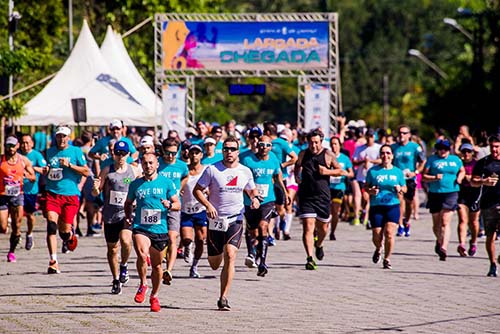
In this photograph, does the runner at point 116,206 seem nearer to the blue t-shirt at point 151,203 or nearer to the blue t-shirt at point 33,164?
the blue t-shirt at point 151,203

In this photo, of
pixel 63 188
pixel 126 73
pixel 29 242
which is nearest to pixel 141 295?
pixel 63 188

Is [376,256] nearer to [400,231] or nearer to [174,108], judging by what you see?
[400,231]

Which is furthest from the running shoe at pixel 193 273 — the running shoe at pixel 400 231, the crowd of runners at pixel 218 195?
the running shoe at pixel 400 231

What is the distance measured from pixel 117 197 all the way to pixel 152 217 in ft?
6.09

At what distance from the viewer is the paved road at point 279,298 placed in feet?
41.4

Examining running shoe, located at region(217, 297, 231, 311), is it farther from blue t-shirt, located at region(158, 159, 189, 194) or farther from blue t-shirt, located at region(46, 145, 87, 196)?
blue t-shirt, located at region(46, 145, 87, 196)

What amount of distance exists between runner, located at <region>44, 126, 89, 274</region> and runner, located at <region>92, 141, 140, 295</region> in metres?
1.95

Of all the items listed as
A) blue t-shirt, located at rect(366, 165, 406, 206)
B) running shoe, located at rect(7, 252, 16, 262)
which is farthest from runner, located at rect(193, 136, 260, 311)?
running shoe, located at rect(7, 252, 16, 262)

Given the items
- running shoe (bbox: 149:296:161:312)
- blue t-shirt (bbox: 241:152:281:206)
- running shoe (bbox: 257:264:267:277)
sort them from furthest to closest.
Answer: blue t-shirt (bbox: 241:152:281:206) → running shoe (bbox: 257:264:267:277) → running shoe (bbox: 149:296:161:312)

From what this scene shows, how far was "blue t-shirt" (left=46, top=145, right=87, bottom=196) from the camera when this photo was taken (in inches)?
699

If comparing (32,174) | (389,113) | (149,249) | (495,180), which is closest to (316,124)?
(32,174)

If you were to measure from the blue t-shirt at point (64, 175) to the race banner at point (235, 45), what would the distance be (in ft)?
53.8

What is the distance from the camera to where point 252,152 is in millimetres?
18500

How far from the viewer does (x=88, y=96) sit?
3148 cm
